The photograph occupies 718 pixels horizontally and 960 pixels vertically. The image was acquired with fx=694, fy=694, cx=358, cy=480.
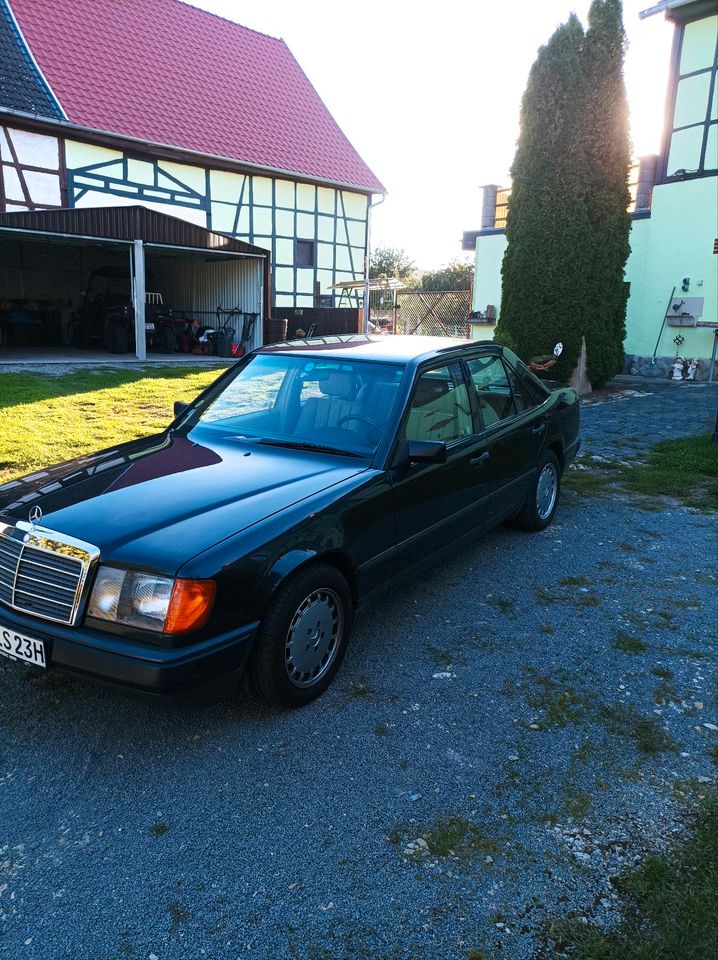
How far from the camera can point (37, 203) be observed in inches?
617

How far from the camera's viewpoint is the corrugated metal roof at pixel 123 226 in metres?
14.3

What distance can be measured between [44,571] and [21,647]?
1.00 feet

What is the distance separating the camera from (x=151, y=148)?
687 inches

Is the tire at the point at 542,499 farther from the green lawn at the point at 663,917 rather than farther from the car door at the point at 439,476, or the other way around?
the green lawn at the point at 663,917

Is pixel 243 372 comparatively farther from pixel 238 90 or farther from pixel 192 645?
pixel 238 90

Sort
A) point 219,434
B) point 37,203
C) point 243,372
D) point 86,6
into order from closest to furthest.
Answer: point 219,434
point 243,372
point 37,203
point 86,6

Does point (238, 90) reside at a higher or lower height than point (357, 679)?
higher

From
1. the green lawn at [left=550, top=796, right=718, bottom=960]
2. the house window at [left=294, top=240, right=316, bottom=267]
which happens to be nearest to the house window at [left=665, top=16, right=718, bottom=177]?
the house window at [left=294, top=240, right=316, bottom=267]

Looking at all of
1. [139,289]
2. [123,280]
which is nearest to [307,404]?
[139,289]

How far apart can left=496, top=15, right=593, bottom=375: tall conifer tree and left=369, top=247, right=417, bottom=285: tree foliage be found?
49.6 m

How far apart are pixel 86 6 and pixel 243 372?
20.3m

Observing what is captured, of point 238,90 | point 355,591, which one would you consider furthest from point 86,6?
point 355,591

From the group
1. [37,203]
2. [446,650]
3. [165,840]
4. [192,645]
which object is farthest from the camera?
[37,203]

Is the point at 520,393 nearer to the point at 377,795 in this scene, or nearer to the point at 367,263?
the point at 377,795
